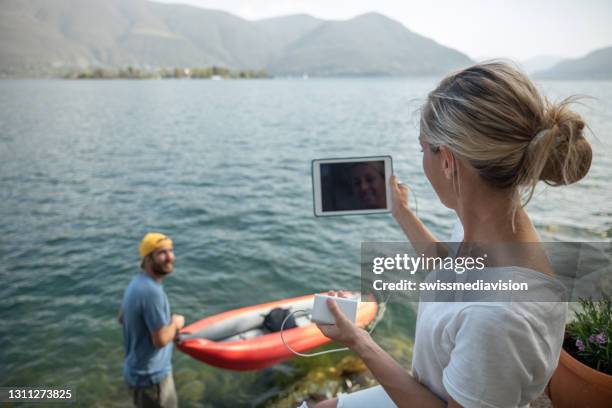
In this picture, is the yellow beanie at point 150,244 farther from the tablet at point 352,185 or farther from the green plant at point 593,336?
the green plant at point 593,336

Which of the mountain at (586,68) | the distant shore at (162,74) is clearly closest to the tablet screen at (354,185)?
the mountain at (586,68)

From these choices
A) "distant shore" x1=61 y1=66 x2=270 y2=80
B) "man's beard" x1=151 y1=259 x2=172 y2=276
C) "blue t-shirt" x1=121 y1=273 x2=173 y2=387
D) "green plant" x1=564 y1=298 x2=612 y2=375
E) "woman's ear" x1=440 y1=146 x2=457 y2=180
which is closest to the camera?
"woman's ear" x1=440 y1=146 x2=457 y2=180

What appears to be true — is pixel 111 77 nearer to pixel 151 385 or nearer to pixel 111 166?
pixel 111 166

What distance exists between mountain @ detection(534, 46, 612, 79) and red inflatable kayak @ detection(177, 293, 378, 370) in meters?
102

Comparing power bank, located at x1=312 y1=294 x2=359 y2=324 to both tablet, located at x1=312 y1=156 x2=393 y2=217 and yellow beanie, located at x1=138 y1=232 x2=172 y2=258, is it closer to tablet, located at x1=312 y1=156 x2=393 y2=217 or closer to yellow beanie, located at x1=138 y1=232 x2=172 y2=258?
tablet, located at x1=312 y1=156 x2=393 y2=217

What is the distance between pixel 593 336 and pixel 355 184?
75.9 inches

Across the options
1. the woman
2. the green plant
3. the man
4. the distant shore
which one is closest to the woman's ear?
the woman

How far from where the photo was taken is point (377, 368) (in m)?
1.42

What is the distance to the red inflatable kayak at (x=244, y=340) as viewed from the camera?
5387 mm

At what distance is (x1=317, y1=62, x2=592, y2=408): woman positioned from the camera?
1107mm

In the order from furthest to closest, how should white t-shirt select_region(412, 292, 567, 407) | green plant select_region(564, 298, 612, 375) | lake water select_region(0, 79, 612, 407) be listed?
lake water select_region(0, 79, 612, 407) → green plant select_region(564, 298, 612, 375) → white t-shirt select_region(412, 292, 567, 407)

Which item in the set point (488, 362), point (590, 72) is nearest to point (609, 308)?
point (488, 362)

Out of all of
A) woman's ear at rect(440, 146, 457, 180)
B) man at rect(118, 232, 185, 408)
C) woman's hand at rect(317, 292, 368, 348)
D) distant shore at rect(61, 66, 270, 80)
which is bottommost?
man at rect(118, 232, 185, 408)

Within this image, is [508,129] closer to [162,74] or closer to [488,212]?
[488,212]
